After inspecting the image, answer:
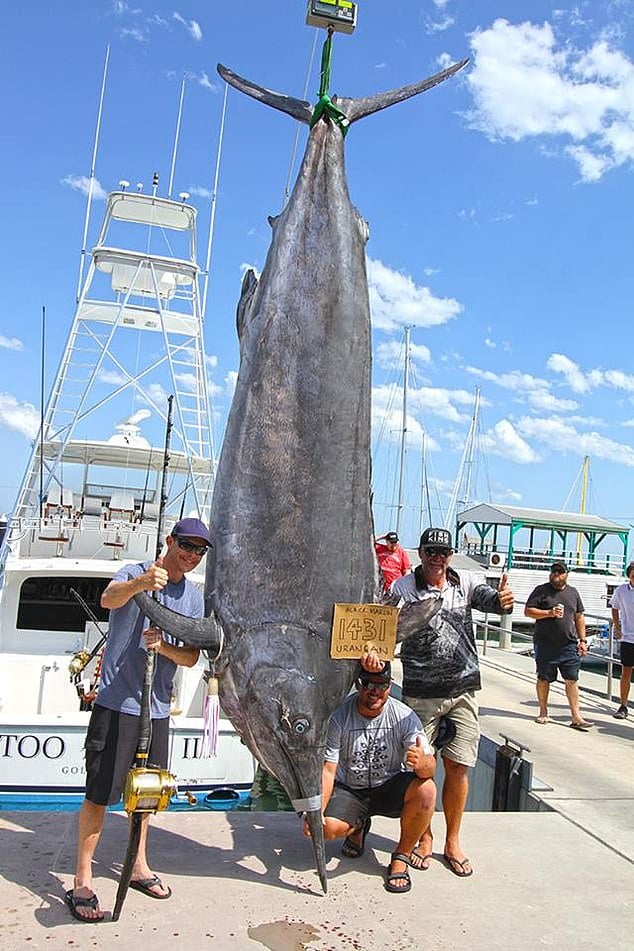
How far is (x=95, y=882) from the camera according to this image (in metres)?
2.51

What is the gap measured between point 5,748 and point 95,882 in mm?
2876

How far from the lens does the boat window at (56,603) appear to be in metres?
6.69

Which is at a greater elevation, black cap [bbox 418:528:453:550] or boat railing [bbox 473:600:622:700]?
black cap [bbox 418:528:453:550]

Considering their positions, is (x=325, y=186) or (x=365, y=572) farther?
(x=325, y=186)

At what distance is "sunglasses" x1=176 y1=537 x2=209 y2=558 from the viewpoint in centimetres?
242

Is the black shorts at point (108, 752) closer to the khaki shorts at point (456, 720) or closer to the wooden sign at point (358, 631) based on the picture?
the wooden sign at point (358, 631)

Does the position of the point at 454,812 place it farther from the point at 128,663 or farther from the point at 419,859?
the point at 128,663

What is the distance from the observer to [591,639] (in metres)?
14.6

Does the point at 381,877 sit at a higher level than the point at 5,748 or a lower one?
higher

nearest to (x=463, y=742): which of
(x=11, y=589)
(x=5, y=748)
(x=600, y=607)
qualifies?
(x=5, y=748)

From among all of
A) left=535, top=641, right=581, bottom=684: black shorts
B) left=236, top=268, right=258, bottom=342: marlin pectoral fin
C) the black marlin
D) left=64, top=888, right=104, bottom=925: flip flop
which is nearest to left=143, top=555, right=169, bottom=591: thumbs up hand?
the black marlin

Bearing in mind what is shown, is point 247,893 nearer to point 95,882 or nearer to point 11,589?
point 95,882

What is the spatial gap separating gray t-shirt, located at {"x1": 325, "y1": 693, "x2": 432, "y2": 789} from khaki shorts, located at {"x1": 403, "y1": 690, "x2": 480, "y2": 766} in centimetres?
15

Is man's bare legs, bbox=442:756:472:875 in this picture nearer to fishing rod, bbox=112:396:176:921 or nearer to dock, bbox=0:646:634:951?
dock, bbox=0:646:634:951
